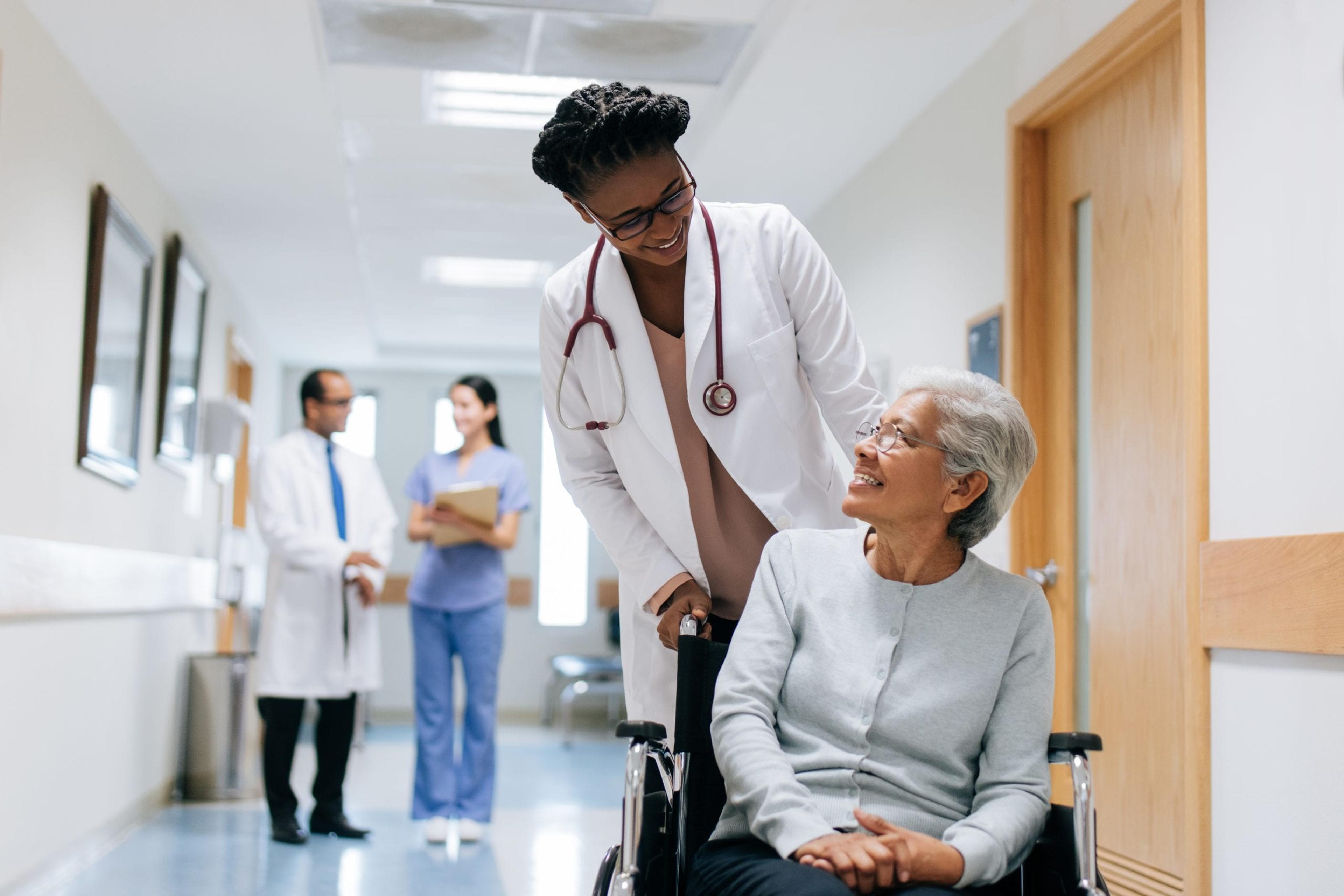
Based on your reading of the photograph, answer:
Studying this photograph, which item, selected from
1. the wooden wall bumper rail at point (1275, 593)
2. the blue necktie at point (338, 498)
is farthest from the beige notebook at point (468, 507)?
the wooden wall bumper rail at point (1275, 593)

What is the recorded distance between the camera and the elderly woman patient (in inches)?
56.9

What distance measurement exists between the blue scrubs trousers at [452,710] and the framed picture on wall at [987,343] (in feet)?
5.87

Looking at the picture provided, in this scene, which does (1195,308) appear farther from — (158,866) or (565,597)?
(565,597)

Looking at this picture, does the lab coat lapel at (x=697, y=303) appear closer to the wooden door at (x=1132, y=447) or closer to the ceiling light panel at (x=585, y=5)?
the wooden door at (x=1132, y=447)

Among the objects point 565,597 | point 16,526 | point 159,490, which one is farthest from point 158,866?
point 565,597

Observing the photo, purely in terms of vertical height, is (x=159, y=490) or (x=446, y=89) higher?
(x=446, y=89)

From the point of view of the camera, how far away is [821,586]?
1661mm

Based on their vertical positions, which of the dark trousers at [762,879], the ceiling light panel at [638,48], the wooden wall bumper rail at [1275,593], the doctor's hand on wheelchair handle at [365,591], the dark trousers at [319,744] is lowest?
the dark trousers at [319,744]

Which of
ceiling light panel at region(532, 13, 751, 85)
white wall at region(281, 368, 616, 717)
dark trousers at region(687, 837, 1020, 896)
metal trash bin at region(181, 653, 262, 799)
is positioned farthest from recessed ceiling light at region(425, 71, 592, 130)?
white wall at region(281, 368, 616, 717)

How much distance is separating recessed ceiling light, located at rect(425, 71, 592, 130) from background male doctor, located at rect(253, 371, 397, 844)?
1.04m

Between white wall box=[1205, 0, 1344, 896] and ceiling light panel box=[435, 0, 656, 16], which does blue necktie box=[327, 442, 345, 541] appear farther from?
white wall box=[1205, 0, 1344, 896]

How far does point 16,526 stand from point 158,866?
1.19 m

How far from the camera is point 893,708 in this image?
1.55m

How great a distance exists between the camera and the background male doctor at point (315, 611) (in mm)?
4172
